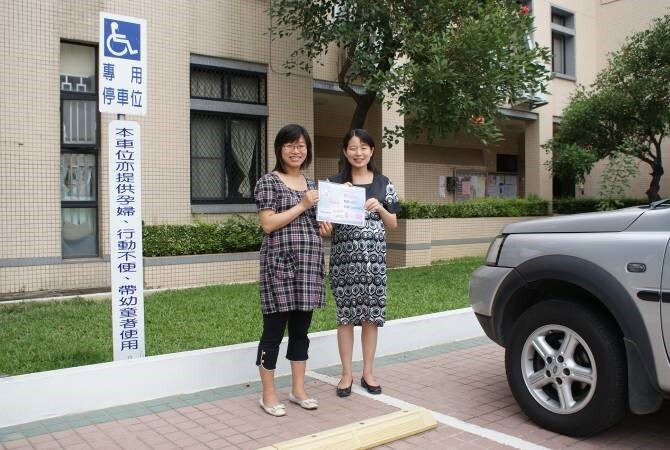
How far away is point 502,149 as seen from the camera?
21.0m

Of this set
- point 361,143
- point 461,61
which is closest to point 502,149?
point 461,61

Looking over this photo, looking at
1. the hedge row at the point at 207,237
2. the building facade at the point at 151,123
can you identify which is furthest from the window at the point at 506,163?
the hedge row at the point at 207,237

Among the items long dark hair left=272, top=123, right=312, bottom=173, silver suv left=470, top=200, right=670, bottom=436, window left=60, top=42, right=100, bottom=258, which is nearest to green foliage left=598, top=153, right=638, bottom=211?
window left=60, top=42, right=100, bottom=258

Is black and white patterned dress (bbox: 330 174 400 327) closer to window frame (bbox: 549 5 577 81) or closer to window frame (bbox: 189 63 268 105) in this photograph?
window frame (bbox: 189 63 268 105)

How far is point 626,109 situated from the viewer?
14648 millimetres

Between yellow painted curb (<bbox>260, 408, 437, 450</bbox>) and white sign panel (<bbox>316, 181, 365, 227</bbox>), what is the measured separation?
133cm

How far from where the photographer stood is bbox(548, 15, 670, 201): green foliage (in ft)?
46.7

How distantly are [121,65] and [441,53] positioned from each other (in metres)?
5.28

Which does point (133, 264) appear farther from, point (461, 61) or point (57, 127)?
point (461, 61)

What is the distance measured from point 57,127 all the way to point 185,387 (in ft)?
19.0

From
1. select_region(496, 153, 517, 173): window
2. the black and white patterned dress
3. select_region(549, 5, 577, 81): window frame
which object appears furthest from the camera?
select_region(496, 153, 517, 173): window

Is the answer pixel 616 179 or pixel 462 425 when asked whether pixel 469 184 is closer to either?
pixel 616 179

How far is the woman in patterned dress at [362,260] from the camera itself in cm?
460

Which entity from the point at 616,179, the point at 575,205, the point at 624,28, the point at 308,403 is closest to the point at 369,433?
the point at 308,403
